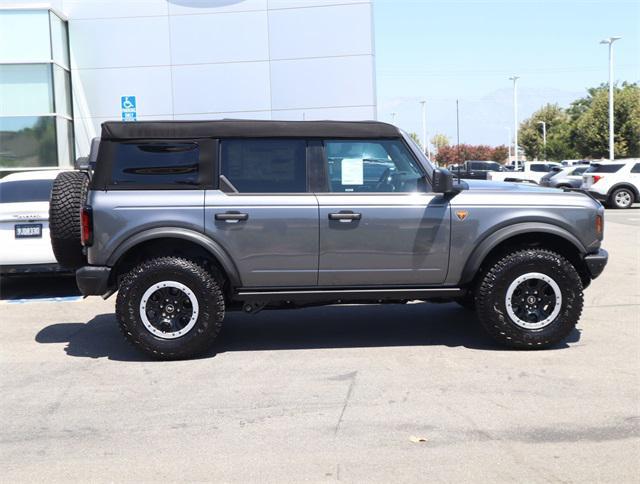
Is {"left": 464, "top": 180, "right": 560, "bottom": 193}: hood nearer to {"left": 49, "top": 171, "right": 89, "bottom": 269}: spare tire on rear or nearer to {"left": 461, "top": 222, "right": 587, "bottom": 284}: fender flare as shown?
{"left": 461, "top": 222, "right": 587, "bottom": 284}: fender flare

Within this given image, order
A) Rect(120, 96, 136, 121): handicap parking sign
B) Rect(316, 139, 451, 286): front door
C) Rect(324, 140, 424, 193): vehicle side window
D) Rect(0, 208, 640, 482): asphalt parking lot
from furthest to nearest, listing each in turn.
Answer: Rect(120, 96, 136, 121): handicap parking sign, Rect(324, 140, 424, 193): vehicle side window, Rect(316, 139, 451, 286): front door, Rect(0, 208, 640, 482): asphalt parking lot

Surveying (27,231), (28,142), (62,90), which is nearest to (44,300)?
(27,231)

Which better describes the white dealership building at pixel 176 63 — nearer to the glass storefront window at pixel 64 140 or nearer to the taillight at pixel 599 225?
the glass storefront window at pixel 64 140

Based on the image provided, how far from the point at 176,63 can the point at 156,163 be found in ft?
49.2

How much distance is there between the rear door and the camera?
6.24 metres

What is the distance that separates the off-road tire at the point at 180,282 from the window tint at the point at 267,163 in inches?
34.7

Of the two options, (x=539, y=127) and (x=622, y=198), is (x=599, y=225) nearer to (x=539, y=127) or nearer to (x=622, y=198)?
(x=622, y=198)

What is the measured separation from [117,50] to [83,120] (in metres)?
2.19

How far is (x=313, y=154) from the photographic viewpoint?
643 cm

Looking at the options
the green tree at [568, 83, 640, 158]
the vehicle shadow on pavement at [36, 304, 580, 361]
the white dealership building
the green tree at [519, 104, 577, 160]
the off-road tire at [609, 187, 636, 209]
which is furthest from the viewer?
the green tree at [519, 104, 577, 160]

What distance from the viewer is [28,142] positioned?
19938 mm

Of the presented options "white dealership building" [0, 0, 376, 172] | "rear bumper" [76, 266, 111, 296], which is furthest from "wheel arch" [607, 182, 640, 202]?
"rear bumper" [76, 266, 111, 296]

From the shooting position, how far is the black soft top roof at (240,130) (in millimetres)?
6348

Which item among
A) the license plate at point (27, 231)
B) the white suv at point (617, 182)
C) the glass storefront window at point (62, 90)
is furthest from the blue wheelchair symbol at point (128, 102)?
the white suv at point (617, 182)
